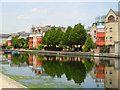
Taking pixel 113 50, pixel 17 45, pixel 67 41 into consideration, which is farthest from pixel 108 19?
pixel 17 45

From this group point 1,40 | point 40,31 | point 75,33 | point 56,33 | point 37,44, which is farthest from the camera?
point 1,40

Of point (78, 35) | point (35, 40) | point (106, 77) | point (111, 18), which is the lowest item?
point (106, 77)

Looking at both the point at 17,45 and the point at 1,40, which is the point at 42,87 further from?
the point at 1,40

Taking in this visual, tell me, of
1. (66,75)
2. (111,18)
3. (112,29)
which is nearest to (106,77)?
(66,75)

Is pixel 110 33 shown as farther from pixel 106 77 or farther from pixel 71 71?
pixel 106 77

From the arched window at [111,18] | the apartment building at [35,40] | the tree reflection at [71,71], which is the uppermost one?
the arched window at [111,18]

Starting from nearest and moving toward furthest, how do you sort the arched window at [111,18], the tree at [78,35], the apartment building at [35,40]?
1. the arched window at [111,18]
2. the tree at [78,35]
3. the apartment building at [35,40]

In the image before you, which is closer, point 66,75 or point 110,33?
point 66,75

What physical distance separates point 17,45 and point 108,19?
277ft

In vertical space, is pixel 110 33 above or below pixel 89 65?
above

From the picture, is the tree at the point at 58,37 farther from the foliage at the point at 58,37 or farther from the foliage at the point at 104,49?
the foliage at the point at 104,49

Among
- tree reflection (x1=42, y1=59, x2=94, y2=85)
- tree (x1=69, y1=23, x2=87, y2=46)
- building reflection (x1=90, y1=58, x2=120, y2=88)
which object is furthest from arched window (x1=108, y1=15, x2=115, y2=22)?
building reflection (x1=90, y1=58, x2=120, y2=88)

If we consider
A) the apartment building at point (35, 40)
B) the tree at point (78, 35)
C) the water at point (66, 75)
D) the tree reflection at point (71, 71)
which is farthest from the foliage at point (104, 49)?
the apartment building at point (35, 40)

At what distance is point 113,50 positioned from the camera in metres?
67.5
